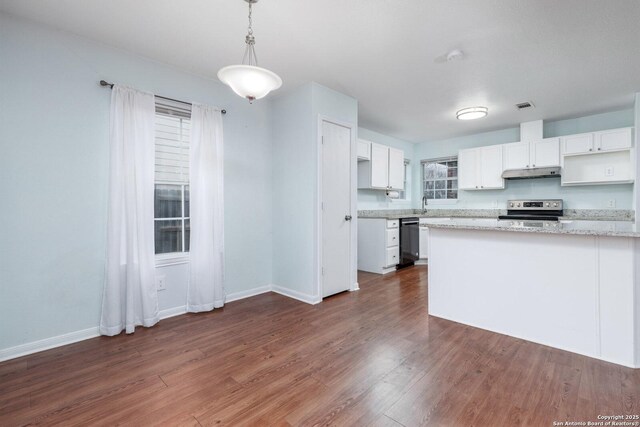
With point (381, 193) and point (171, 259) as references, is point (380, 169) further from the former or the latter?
point (171, 259)

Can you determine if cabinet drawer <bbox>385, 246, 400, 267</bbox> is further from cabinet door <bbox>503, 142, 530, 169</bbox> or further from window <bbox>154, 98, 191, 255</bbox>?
window <bbox>154, 98, 191, 255</bbox>

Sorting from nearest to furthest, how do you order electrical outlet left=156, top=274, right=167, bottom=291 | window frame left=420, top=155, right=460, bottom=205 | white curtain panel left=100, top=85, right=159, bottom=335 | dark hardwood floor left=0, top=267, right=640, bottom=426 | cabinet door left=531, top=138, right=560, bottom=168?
dark hardwood floor left=0, top=267, right=640, bottom=426 < white curtain panel left=100, top=85, right=159, bottom=335 < electrical outlet left=156, top=274, right=167, bottom=291 < cabinet door left=531, top=138, right=560, bottom=168 < window frame left=420, top=155, right=460, bottom=205

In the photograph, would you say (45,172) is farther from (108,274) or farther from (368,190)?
(368,190)

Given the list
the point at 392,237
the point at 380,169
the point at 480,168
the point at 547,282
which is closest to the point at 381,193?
the point at 380,169

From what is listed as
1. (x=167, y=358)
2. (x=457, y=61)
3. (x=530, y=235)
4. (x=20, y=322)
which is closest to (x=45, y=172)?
(x=20, y=322)

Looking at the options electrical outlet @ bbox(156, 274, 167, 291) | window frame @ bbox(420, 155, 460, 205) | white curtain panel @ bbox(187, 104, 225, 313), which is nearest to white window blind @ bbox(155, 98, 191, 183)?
white curtain panel @ bbox(187, 104, 225, 313)

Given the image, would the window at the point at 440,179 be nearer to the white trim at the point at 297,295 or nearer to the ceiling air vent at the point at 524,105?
the ceiling air vent at the point at 524,105

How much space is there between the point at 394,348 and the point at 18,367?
283 centimetres

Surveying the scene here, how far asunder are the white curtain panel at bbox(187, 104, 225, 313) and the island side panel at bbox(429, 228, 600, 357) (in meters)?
2.39

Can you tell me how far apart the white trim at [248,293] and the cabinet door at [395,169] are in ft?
10.4

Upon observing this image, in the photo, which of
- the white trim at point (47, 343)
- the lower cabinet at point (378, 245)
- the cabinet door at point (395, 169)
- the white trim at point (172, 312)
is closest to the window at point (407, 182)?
the cabinet door at point (395, 169)

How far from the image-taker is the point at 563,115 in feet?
15.1

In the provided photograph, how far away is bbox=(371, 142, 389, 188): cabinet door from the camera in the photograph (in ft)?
16.9

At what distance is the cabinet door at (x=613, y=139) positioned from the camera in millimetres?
4105
